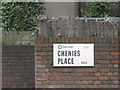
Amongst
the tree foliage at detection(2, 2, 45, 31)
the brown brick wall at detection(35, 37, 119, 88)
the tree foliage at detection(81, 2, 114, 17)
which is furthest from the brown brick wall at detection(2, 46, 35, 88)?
the tree foliage at detection(81, 2, 114, 17)

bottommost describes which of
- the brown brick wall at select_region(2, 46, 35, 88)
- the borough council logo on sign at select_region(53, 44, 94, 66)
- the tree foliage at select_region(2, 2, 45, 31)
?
the brown brick wall at select_region(2, 46, 35, 88)

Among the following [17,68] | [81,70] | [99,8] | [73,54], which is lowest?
[17,68]

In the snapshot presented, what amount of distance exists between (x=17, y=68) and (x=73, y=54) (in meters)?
2.19

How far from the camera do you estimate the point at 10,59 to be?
5449mm

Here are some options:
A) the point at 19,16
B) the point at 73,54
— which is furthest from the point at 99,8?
the point at 73,54

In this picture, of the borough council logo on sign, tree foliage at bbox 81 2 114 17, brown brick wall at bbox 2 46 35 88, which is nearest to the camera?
the borough council logo on sign

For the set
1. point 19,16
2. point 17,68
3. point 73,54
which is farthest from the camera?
point 19,16

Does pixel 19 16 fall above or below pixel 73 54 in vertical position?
above

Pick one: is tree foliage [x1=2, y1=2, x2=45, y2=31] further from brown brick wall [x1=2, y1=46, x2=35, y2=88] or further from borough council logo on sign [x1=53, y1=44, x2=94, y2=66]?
borough council logo on sign [x1=53, y1=44, x2=94, y2=66]

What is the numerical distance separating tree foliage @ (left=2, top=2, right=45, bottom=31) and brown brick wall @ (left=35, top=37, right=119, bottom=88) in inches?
129

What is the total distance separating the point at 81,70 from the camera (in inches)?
156

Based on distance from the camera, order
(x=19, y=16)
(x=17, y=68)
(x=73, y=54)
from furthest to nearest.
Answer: (x=19, y=16), (x=17, y=68), (x=73, y=54)

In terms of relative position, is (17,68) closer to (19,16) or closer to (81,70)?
(81,70)

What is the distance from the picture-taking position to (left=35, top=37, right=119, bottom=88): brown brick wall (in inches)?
155
